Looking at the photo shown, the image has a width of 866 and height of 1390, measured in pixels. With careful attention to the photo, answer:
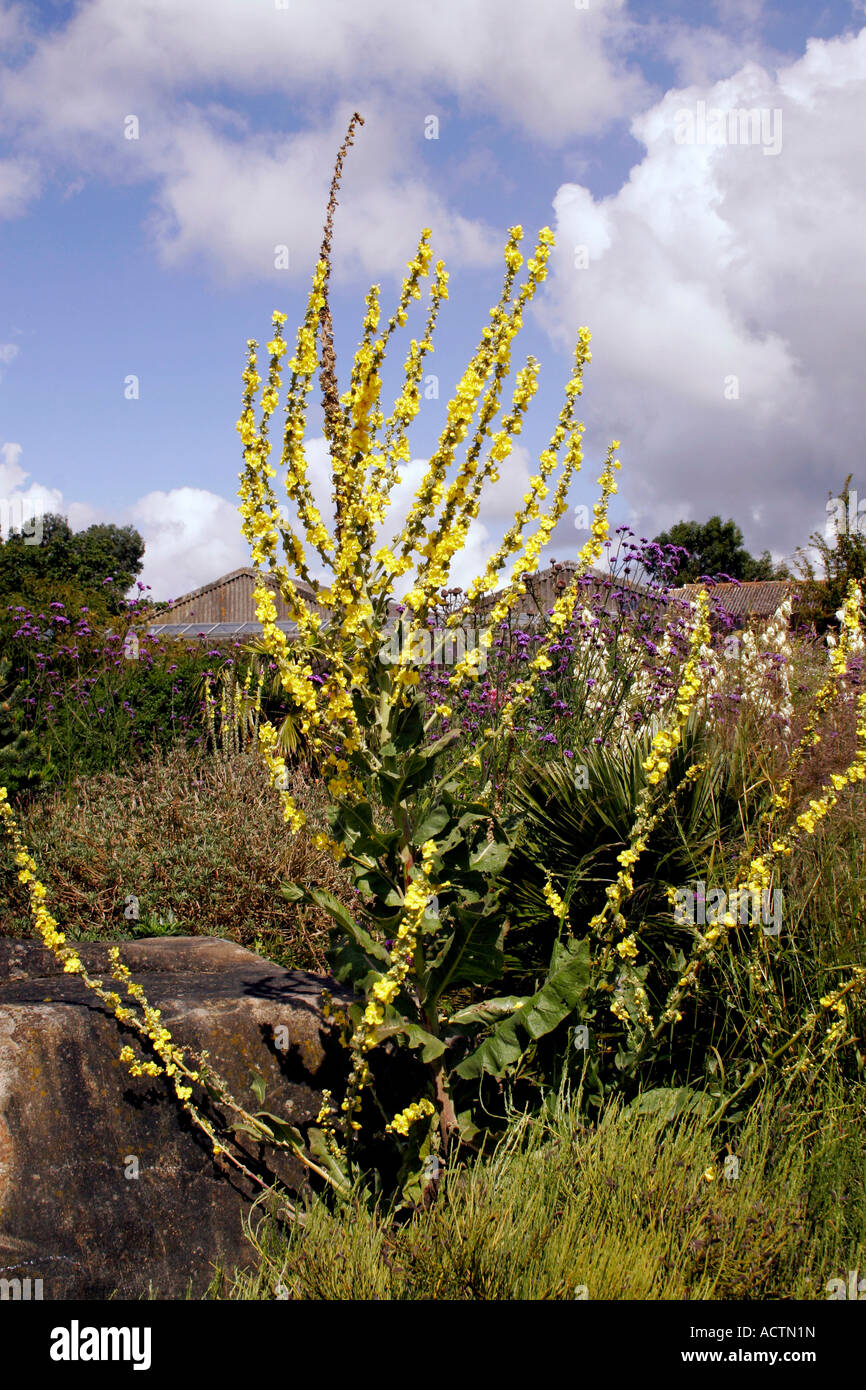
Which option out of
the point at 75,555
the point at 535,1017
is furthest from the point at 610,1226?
the point at 75,555

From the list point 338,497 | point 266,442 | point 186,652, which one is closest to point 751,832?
point 338,497

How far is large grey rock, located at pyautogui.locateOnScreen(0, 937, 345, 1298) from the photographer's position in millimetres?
2811

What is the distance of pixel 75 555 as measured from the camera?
1870 inches

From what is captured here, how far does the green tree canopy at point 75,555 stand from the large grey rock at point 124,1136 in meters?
16.1

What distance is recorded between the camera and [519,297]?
306cm

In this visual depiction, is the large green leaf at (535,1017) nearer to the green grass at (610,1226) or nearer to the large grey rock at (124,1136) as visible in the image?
the green grass at (610,1226)

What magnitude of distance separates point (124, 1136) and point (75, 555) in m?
48.7

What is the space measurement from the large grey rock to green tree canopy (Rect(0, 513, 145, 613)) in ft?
52.7

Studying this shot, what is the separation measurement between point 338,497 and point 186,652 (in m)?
7.51

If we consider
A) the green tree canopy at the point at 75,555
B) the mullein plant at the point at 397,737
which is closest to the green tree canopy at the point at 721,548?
the green tree canopy at the point at 75,555

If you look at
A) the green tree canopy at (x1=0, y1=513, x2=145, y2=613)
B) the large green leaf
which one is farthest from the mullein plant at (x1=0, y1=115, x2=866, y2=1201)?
the green tree canopy at (x1=0, y1=513, x2=145, y2=613)

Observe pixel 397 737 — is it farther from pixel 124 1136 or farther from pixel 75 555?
pixel 75 555

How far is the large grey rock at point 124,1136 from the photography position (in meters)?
2.81

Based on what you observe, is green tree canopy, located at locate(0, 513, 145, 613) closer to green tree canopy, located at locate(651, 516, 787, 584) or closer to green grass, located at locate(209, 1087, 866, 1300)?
green grass, located at locate(209, 1087, 866, 1300)
